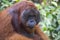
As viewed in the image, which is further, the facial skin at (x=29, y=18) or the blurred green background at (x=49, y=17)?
the blurred green background at (x=49, y=17)

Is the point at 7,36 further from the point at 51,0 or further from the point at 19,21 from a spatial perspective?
the point at 51,0

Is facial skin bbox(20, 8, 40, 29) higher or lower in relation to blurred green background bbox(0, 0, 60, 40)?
higher

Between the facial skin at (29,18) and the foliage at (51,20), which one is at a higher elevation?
the facial skin at (29,18)

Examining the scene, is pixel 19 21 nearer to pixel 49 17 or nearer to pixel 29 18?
pixel 29 18

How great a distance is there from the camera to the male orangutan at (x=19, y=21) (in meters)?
4.39

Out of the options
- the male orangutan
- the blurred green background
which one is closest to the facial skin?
the male orangutan

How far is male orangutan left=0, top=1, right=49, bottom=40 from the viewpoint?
14.4 ft

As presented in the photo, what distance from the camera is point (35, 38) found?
4672 mm

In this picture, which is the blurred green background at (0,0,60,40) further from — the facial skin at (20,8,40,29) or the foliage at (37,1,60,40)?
the facial skin at (20,8,40,29)

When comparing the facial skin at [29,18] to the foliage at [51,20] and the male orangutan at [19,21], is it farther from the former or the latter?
the foliage at [51,20]

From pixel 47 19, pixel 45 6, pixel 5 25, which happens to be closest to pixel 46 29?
pixel 47 19

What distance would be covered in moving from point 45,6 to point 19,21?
3.48 feet

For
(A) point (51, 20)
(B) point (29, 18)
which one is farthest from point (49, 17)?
(B) point (29, 18)

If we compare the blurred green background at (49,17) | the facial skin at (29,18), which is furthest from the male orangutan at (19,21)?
the blurred green background at (49,17)
